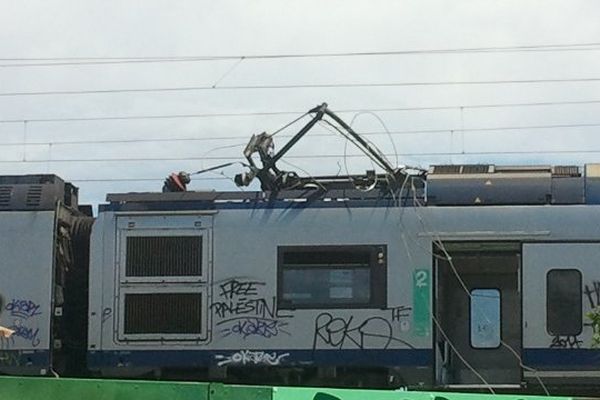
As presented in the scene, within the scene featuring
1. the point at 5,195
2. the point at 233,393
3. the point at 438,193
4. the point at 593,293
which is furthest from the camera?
the point at 5,195

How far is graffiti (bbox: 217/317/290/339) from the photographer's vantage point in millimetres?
14602

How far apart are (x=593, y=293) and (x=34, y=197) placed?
784 cm

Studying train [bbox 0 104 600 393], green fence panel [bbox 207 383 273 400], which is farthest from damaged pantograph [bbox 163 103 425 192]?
green fence panel [bbox 207 383 273 400]

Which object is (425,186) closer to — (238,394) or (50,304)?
(50,304)

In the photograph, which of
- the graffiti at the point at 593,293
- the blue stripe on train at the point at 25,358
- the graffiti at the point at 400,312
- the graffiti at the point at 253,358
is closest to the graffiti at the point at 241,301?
the graffiti at the point at 253,358

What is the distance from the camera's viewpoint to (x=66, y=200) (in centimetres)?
1608

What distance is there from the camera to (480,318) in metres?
16.0

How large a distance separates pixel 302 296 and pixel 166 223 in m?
2.19

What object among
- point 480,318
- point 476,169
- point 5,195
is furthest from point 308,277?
point 5,195

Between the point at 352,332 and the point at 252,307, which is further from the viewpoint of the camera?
the point at 252,307

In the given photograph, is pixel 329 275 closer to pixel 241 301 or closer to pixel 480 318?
pixel 241 301

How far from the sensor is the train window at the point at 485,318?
1593cm

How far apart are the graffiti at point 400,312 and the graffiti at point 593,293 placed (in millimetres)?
2327

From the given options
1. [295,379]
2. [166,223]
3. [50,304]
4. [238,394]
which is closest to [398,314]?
[295,379]
